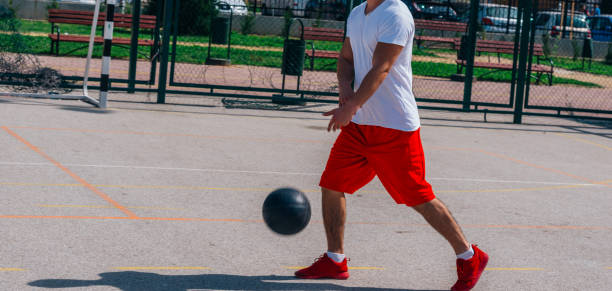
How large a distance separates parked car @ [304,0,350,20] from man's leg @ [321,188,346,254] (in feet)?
69.3

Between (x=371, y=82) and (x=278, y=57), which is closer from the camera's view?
(x=371, y=82)

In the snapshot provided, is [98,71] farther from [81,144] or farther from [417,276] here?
[417,276]

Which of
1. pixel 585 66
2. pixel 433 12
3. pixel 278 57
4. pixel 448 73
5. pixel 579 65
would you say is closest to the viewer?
pixel 278 57

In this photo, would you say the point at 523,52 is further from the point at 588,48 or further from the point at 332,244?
the point at 588,48

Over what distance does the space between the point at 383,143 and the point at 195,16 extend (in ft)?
62.7

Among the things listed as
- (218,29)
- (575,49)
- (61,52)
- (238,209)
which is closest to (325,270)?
(238,209)

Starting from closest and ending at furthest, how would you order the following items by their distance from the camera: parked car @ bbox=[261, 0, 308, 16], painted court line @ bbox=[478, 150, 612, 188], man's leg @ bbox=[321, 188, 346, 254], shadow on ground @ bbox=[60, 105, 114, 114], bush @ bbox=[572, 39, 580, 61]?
man's leg @ bbox=[321, 188, 346, 254]
painted court line @ bbox=[478, 150, 612, 188]
shadow on ground @ bbox=[60, 105, 114, 114]
parked car @ bbox=[261, 0, 308, 16]
bush @ bbox=[572, 39, 580, 61]

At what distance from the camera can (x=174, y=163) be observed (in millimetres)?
8422

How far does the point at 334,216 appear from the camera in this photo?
5.05 m

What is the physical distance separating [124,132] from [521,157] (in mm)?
4803

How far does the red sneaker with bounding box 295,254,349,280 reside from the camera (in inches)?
199

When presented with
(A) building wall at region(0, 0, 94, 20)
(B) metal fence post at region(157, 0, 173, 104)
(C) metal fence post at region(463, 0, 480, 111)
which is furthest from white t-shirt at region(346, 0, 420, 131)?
(A) building wall at region(0, 0, 94, 20)

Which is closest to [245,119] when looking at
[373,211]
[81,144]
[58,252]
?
[81,144]

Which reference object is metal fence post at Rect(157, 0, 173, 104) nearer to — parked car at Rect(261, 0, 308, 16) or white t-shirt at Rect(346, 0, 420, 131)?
white t-shirt at Rect(346, 0, 420, 131)
